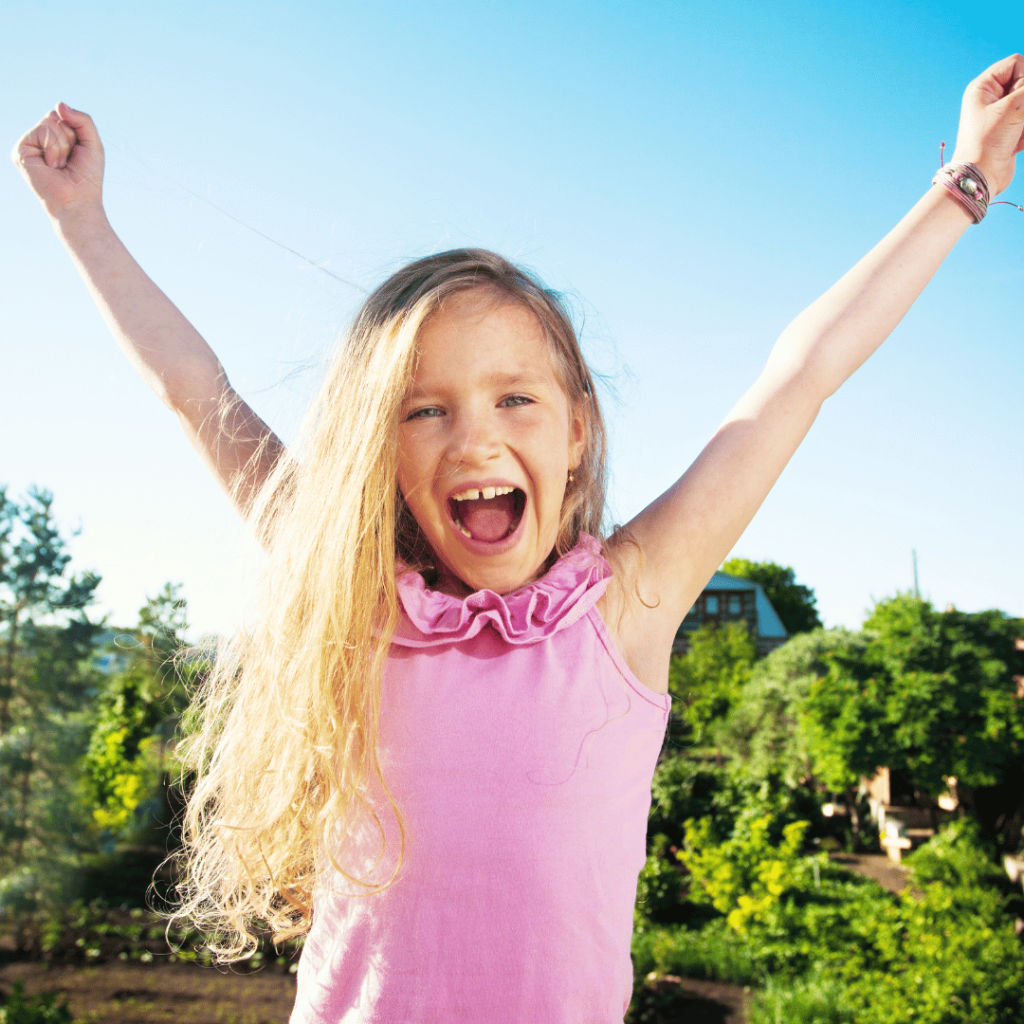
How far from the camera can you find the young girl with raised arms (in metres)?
0.93

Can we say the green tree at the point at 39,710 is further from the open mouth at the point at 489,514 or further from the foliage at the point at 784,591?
the foliage at the point at 784,591

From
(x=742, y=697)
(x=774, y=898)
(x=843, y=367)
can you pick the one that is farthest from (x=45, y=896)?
(x=742, y=697)

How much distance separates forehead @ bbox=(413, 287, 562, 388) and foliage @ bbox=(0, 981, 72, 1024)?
27.9 feet

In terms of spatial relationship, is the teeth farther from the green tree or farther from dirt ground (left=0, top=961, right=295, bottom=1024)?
the green tree

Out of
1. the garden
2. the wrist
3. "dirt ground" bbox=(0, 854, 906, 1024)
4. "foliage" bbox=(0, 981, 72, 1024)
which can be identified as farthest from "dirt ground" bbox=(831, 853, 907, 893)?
the wrist

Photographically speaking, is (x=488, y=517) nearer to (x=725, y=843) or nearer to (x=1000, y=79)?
(x=1000, y=79)

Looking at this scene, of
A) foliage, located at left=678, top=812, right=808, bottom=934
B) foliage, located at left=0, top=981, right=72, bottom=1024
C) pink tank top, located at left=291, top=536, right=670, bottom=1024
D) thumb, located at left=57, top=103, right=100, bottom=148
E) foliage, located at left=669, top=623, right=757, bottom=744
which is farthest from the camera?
foliage, located at left=669, top=623, right=757, bottom=744

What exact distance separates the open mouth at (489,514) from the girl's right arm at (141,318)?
13.9 inches

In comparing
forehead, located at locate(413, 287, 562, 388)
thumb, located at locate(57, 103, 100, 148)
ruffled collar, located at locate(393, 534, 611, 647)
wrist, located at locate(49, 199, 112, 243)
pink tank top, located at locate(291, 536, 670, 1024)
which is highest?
thumb, located at locate(57, 103, 100, 148)

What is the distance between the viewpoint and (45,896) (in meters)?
9.25

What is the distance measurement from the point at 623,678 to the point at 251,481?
67 centimetres

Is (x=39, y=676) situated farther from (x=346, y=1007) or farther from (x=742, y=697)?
(x=742, y=697)

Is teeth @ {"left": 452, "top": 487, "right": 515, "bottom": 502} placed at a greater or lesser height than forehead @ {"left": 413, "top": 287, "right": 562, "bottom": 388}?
lesser

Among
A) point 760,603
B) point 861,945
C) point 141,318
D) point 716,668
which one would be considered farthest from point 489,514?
point 760,603
